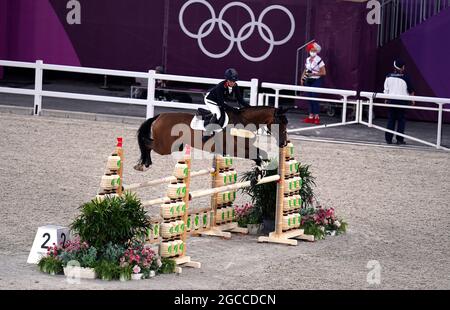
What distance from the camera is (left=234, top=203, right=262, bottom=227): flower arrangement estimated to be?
49.4 feet

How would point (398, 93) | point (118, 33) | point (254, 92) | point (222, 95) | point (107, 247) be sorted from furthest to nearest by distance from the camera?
point (118, 33) → point (254, 92) → point (398, 93) → point (222, 95) → point (107, 247)

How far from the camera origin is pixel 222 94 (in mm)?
14875

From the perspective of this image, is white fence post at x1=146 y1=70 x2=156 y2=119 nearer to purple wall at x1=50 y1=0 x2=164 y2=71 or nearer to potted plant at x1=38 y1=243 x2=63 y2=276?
purple wall at x1=50 y1=0 x2=164 y2=71

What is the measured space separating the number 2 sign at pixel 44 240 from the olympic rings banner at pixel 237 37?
1367cm

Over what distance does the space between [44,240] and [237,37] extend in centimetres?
1392

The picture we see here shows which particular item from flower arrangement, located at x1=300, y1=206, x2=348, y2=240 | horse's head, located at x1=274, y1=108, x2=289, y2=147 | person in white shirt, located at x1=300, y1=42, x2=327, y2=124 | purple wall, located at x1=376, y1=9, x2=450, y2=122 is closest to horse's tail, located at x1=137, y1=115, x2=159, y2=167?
horse's head, located at x1=274, y1=108, x2=289, y2=147

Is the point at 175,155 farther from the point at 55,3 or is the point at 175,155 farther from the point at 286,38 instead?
the point at 55,3

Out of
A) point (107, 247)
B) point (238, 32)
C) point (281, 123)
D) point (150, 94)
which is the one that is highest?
point (238, 32)

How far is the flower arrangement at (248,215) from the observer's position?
15047 millimetres

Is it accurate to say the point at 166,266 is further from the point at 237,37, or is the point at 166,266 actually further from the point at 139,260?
the point at 237,37

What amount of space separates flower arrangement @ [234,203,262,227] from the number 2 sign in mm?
3347

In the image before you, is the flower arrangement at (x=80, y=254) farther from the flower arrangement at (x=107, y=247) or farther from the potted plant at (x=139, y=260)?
the potted plant at (x=139, y=260)

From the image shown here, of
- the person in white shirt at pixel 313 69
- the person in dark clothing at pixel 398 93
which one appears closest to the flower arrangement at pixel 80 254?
the person in dark clothing at pixel 398 93

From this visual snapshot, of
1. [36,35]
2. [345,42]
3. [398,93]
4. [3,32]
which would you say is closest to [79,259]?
[398,93]
